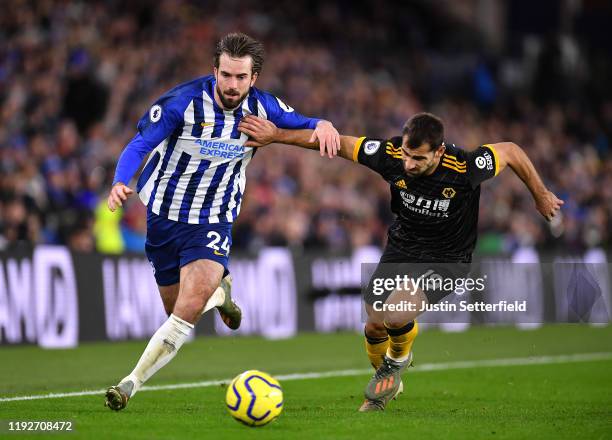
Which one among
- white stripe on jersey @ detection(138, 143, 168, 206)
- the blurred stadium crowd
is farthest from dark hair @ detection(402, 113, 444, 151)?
the blurred stadium crowd

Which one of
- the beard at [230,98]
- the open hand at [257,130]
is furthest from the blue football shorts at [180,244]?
the beard at [230,98]

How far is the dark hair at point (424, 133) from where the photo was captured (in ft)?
25.6

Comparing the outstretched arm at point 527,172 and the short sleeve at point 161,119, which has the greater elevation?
the short sleeve at point 161,119

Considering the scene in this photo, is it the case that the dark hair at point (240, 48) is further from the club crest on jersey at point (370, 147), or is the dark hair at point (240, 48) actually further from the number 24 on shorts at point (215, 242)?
the number 24 on shorts at point (215, 242)

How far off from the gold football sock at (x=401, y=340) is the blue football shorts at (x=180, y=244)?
143cm

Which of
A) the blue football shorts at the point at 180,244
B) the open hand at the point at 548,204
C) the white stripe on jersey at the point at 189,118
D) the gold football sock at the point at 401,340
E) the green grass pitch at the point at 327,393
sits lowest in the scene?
the green grass pitch at the point at 327,393

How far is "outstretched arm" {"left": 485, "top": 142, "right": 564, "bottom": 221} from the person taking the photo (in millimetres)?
8469

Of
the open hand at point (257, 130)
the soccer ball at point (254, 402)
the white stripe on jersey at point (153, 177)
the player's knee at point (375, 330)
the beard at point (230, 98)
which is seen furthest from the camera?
the player's knee at point (375, 330)

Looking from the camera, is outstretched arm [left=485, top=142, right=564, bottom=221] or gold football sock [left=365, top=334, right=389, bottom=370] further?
gold football sock [left=365, top=334, right=389, bottom=370]

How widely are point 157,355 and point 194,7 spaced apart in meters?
14.7


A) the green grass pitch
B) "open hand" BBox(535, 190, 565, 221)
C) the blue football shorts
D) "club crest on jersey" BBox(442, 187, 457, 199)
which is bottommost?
the green grass pitch

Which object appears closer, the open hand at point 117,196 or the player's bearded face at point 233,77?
the open hand at point 117,196

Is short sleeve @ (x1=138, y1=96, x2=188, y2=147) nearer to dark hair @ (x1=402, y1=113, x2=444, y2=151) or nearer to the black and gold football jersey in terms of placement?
the black and gold football jersey

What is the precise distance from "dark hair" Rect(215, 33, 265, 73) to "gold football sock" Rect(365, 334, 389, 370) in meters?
2.43
